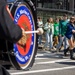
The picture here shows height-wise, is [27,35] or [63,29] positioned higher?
[27,35]

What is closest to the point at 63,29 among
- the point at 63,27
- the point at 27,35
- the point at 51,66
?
the point at 63,27

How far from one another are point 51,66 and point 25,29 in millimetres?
8672

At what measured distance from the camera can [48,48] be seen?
56.8ft

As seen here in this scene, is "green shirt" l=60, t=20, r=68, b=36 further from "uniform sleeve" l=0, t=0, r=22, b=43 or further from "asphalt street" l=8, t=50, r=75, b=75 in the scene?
"uniform sleeve" l=0, t=0, r=22, b=43

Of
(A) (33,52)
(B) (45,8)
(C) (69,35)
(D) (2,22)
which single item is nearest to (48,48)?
(C) (69,35)

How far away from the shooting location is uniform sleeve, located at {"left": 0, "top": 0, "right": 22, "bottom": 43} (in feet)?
7.66

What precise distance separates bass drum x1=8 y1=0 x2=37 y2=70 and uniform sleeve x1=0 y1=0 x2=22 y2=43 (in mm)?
568

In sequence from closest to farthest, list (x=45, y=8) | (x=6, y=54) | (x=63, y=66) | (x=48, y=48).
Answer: (x=6, y=54) < (x=63, y=66) < (x=48, y=48) < (x=45, y=8)

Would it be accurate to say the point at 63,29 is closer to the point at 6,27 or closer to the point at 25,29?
the point at 25,29

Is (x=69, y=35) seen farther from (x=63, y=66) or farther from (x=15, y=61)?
(x=15, y=61)

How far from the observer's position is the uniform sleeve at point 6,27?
234 cm

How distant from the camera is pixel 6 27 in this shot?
7.68 feet

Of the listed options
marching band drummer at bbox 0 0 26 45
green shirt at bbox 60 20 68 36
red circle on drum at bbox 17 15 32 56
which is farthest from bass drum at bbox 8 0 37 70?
green shirt at bbox 60 20 68 36

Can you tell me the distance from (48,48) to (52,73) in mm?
7237
